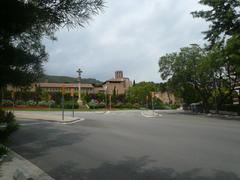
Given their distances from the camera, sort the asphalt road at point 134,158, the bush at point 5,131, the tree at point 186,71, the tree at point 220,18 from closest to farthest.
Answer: the asphalt road at point 134,158
the bush at point 5,131
the tree at point 220,18
the tree at point 186,71

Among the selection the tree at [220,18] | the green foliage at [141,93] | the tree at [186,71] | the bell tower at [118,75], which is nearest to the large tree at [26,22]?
the tree at [220,18]

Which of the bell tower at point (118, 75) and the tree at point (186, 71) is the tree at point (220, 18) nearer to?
the tree at point (186, 71)

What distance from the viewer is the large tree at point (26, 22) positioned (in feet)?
11.8

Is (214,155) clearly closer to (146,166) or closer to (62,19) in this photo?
(146,166)

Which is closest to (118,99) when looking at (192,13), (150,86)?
(150,86)

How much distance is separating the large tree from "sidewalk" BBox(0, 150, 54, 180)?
8.59ft

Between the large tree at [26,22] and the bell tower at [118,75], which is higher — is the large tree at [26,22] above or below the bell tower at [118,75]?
below

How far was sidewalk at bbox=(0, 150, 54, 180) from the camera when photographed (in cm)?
675

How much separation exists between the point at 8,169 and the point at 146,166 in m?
3.37

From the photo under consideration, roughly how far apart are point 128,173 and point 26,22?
4.62 m

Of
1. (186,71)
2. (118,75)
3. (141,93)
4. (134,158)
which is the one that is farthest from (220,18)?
(118,75)

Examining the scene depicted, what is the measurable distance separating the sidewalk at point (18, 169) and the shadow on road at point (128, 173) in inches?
12.9

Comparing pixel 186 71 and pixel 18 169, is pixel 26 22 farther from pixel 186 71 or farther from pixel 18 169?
pixel 186 71

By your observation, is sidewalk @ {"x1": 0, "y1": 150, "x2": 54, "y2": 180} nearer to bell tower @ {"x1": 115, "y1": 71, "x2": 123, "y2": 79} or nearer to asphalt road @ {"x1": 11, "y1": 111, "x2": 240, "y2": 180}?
asphalt road @ {"x1": 11, "y1": 111, "x2": 240, "y2": 180}
